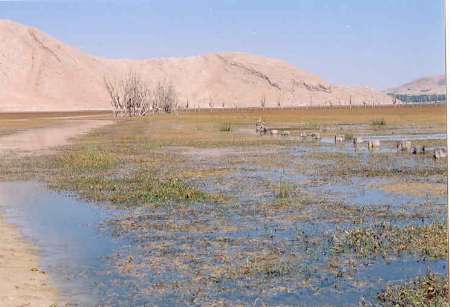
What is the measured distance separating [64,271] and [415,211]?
8517 millimetres

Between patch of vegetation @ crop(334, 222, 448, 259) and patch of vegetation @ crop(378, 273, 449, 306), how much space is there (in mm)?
1704

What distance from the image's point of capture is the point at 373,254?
36.9ft

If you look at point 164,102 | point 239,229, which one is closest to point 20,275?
point 239,229

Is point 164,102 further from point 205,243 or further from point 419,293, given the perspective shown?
point 419,293

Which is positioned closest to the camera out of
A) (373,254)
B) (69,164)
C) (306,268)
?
(306,268)

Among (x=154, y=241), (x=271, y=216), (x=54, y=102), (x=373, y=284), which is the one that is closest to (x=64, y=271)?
(x=154, y=241)

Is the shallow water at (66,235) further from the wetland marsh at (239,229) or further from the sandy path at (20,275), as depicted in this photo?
the sandy path at (20,275)

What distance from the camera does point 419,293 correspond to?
8828mm

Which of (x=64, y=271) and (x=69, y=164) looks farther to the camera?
(x=69, y=164)

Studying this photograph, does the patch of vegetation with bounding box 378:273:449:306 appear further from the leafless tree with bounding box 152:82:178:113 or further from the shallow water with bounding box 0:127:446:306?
the leafless tree with bounding box 152:82:178:113

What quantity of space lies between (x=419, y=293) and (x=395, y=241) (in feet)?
10.7

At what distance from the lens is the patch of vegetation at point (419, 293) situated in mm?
8547

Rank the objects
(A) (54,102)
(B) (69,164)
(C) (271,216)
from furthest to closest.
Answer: (A) (54,102)
(B) (69,164)
(C) (271,216)

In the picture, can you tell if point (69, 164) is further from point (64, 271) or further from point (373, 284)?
point (373, 284)
